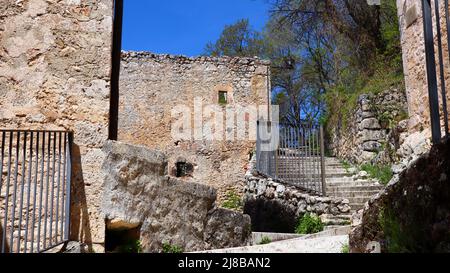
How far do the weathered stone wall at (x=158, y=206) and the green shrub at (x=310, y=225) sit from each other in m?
2.66

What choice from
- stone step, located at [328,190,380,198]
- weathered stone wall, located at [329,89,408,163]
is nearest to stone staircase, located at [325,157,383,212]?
stone step, located at [328,190,380,198]

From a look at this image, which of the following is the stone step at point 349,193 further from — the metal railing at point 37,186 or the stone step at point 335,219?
the metal railing at point 37,186

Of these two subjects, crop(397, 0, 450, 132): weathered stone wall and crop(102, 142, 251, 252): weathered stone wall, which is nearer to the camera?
crop(102, 142, 251, 252): weathered stone wall

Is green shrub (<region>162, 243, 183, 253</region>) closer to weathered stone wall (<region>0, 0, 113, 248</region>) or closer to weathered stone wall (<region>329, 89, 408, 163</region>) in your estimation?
weathered stone wall (<region>0, 0, 113, 248</region>)

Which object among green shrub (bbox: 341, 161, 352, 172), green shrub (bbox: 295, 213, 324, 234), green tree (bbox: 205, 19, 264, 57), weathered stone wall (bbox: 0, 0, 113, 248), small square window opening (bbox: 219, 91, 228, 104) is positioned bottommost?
green shrub (bbox: 295, 213, 324, 234)

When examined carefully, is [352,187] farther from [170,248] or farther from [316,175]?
[170,248]

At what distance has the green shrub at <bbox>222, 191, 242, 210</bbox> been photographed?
15376 mm

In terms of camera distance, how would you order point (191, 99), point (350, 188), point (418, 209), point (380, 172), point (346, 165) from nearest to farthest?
point (418, 209) → point (350, 188) → point (380, 172) → point (346, 165) → point (191, 99)

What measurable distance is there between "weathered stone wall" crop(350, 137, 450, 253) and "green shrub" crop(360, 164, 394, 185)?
23.0ft

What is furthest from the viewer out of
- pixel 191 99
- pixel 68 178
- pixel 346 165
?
pixel 191 99

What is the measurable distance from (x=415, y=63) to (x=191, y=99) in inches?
413

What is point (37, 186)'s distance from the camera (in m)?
4.10

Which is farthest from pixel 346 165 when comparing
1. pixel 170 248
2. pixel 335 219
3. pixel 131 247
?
pixel 131 247

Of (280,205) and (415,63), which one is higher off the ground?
(415,63)
